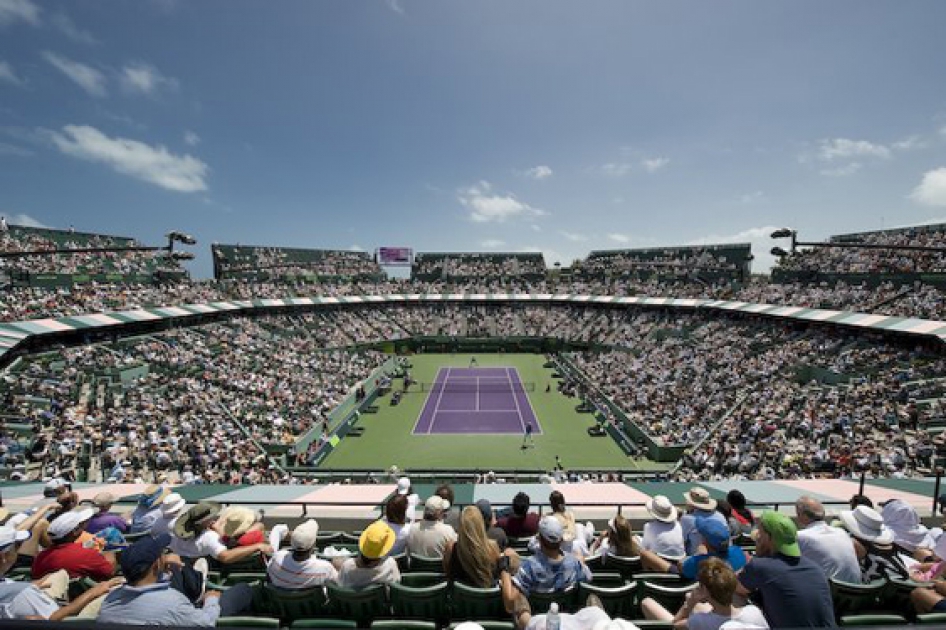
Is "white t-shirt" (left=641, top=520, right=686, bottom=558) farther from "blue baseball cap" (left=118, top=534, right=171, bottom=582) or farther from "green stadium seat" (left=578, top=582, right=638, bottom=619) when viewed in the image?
"blue baseball cap" (left=118, top=534, right=171, bottom=582)

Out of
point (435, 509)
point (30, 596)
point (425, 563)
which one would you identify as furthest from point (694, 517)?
point (30, 596)

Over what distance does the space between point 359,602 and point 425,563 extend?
2.78ft

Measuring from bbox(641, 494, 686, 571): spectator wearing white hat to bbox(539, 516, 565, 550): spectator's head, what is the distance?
1489 mm

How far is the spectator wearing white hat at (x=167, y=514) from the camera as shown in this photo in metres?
5.42

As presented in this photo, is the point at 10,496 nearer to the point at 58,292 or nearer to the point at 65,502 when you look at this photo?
the point at 65,502

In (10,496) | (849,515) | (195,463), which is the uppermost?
(849,515)

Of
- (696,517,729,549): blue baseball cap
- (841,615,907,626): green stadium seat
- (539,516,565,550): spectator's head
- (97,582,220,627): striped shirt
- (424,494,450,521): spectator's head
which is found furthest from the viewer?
(424,494,450,521): spectator's head

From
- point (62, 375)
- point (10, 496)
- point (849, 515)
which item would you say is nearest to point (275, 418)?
point (62, 375)

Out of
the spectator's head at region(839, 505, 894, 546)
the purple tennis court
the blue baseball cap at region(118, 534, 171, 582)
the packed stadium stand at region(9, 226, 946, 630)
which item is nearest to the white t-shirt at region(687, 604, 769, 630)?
the packed stadium stand at region(9, 226, 946, 630)

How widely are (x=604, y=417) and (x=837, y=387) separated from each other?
1168cm

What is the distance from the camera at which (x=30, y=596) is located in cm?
326

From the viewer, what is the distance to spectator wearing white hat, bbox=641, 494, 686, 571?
4.77m

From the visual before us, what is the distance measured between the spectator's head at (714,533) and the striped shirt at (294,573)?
148 inches

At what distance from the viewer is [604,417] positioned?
87.7 ft
